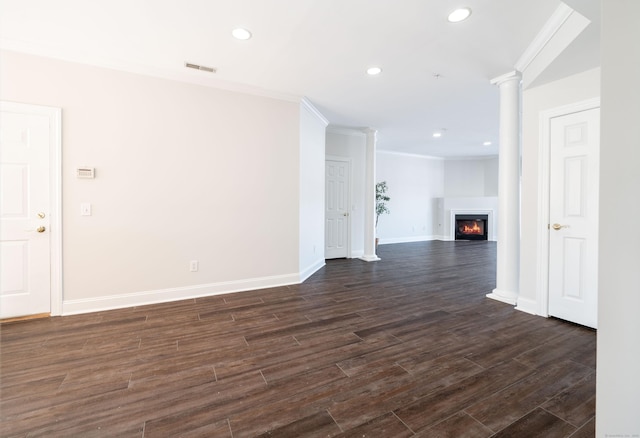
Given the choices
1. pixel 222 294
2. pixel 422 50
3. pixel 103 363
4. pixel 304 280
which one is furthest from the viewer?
pixel 304 280

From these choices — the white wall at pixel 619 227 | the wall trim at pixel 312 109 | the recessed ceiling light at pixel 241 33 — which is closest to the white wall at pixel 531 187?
the white wall at pixel 619 227

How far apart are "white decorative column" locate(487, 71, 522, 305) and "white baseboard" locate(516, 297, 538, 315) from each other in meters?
0.15

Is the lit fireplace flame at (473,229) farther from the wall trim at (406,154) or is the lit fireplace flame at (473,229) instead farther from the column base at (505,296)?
the column base at (505,296)

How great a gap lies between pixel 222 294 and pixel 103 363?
1.66 m

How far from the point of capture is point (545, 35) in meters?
2.53

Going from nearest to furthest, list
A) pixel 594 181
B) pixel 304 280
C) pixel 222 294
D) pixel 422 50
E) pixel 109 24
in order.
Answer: pixel 109 24, pixel 594 181, pixel 422 50, pixel 222 294, pixel 304 280

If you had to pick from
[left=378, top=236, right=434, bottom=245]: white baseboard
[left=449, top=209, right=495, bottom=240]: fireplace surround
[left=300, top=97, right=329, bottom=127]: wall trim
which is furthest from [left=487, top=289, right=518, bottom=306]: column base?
[left=449, top=209, right=495, bottom=240]: fireplace surround

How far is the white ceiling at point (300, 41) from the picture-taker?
2.30m

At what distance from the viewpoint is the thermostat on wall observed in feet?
10.1

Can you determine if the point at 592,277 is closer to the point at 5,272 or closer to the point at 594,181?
the point at 594,181

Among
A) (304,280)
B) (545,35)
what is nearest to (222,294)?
(304,280)

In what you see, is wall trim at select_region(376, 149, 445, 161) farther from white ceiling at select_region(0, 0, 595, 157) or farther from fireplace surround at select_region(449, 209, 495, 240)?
white ceiling at select_region(0, 0, 595, 157)

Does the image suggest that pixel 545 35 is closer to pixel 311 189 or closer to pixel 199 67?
pixel 311 189

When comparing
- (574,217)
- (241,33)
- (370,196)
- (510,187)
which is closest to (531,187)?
(510,187)
